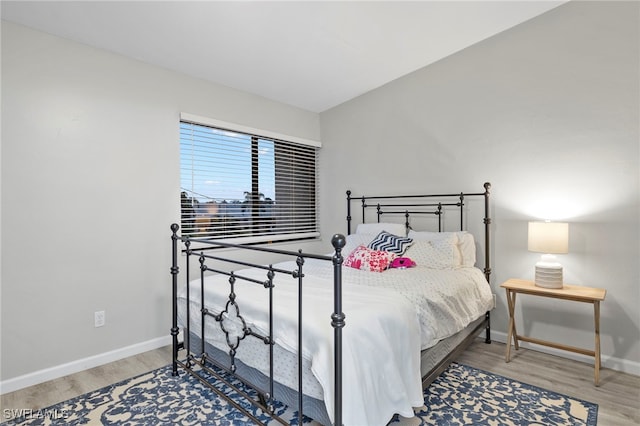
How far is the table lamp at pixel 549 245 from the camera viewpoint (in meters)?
2.46

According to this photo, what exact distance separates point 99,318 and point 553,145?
154 inches

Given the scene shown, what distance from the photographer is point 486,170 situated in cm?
313

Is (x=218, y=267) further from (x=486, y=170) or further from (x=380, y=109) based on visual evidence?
(x=486, y=170)

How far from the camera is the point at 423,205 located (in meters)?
3.56

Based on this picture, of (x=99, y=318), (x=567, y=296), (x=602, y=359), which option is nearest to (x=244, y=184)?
(x=99, y=318)

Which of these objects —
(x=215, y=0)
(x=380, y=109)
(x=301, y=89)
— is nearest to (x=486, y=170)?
(x=380, y=109)

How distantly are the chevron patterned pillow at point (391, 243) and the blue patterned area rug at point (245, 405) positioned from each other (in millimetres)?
1141

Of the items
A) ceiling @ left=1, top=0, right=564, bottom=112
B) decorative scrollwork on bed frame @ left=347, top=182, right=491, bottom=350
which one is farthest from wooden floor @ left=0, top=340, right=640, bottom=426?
ceiling @ left=1, top=0, right=564, bottom=112

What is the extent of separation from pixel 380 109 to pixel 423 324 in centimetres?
269

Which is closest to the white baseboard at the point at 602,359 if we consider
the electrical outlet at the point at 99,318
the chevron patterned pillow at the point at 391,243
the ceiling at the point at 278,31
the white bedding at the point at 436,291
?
the white bedding at the point at 436,291

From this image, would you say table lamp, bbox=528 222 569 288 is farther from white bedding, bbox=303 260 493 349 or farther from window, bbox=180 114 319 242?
window, bbox=180 114 319 242

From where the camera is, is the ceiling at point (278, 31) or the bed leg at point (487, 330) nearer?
the ceiling at point (278, 31)

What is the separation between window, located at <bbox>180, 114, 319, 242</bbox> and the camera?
3.27 metres

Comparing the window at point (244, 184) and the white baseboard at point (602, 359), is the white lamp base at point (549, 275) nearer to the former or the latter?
the white baseboard at point (602, 359)
